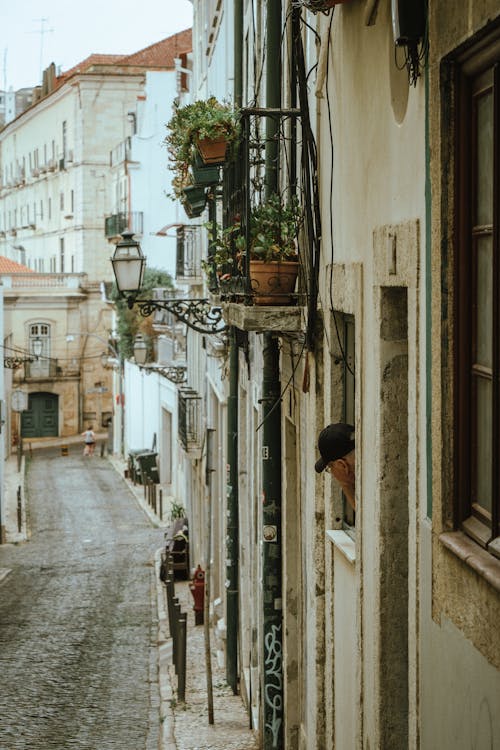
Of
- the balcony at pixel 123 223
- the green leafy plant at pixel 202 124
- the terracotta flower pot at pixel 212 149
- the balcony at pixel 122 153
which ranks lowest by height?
the terracotta flower pot at pixel 212 149

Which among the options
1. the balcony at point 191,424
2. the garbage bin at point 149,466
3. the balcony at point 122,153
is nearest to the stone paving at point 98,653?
the balcony at point 191,424

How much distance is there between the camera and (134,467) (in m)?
38.9

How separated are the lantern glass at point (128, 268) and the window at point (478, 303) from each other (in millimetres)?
10527

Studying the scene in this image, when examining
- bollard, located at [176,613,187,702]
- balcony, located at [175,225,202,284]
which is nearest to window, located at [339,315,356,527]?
bollard, located at [176,613,187,702]

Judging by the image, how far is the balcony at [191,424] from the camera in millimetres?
22547

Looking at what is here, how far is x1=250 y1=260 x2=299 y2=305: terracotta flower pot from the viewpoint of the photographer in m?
7.82

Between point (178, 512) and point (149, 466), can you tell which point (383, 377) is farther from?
point (149, 466)

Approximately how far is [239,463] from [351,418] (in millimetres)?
6933

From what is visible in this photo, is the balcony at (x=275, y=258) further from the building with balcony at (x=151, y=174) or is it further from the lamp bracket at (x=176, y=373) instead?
the building with balcony at (x=151, y=174)

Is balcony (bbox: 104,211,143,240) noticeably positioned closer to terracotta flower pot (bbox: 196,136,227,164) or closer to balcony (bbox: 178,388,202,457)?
balcony (bbox: 178,388,202,457)

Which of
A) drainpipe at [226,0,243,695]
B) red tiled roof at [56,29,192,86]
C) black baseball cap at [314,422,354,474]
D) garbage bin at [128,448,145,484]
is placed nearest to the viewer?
black baseball cap at [314,422,354,474]

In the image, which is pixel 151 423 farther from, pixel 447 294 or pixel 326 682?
pixel 447 294

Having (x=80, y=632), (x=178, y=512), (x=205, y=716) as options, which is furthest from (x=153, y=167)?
(x=205, y=716)

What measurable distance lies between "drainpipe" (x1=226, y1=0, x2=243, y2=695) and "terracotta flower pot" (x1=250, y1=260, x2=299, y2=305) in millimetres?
5506
